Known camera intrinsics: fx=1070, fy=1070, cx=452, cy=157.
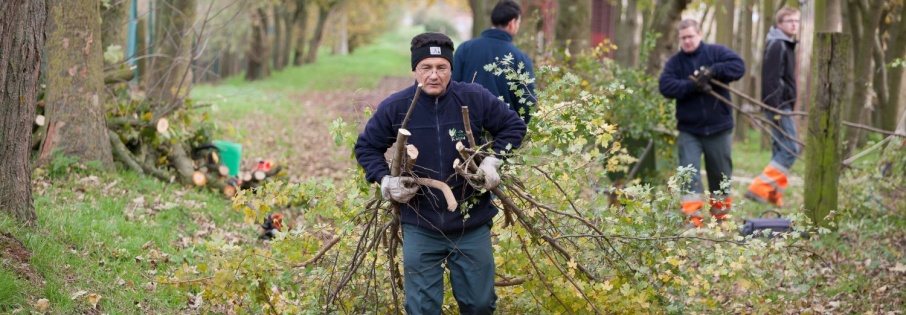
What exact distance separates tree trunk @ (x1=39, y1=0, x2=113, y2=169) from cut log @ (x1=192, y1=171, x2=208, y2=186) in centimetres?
102

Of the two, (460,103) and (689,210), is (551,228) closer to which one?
(460,103)

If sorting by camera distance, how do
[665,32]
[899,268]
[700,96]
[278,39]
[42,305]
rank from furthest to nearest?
[278,39]
[665,32]
[700,96]
[899,268]
[42,305]

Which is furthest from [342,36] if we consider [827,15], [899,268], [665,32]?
[899,268]

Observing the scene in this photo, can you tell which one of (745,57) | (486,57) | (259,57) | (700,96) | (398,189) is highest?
(259,57)

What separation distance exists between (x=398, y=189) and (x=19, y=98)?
9.21 feet

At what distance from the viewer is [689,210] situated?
9750mm

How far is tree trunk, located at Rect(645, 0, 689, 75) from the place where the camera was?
41.3ft

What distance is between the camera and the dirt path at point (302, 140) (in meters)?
13.7

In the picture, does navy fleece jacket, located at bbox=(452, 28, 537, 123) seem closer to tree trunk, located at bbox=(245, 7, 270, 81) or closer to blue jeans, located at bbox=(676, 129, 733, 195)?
blue jeans, located at bbox=(676, 129, 733, 195)

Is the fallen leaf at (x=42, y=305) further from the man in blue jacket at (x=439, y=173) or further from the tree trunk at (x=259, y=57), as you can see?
the tree trunk at (x=259, y=57)

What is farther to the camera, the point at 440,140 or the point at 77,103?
the point at 77,103

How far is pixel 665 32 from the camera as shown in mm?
12867

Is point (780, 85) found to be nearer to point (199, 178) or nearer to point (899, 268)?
point (899, 268)

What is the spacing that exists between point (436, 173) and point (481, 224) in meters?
0.37
